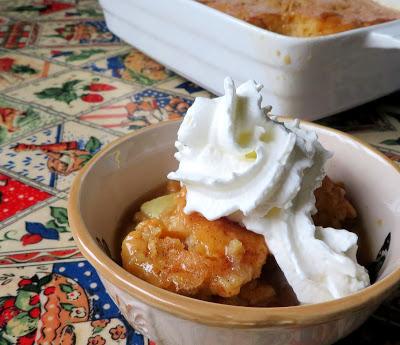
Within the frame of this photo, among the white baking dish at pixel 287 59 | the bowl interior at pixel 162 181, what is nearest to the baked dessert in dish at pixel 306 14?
the white baking dish at pixel 287 59

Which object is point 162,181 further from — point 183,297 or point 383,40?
point 383,40

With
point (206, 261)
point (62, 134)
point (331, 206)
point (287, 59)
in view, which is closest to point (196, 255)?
point (206, 261)

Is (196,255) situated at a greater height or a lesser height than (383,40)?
lesser

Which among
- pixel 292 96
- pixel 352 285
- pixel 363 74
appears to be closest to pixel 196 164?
pixel 352 285

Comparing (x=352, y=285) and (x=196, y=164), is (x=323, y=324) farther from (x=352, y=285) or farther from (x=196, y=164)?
(x=196, y=164)

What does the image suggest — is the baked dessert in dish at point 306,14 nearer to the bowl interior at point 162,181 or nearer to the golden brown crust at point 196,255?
the bowl interior at point 162,181
